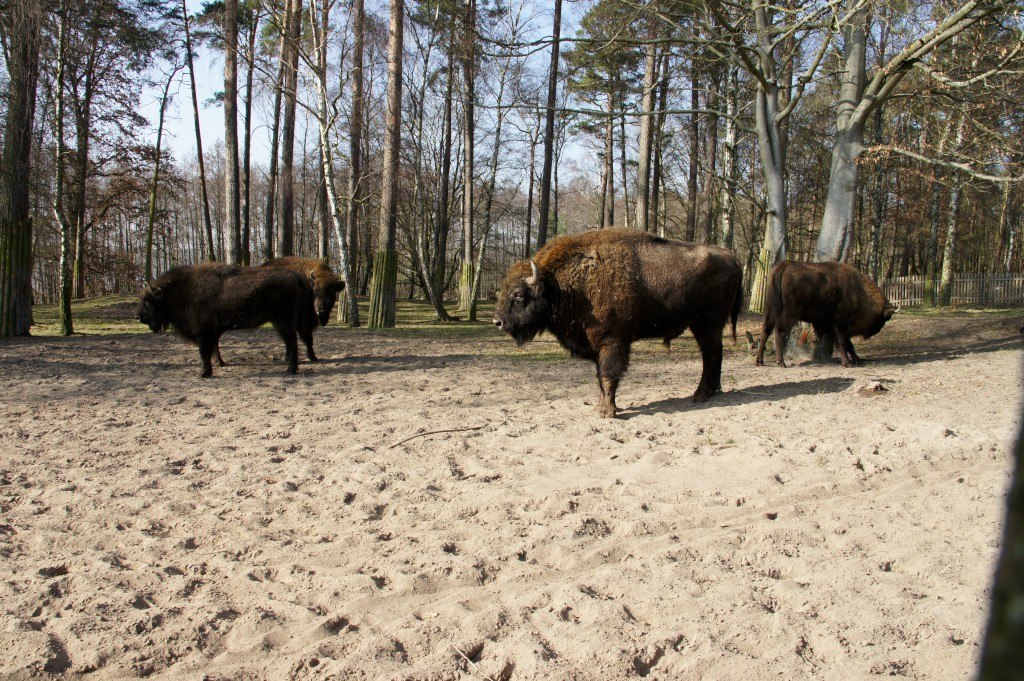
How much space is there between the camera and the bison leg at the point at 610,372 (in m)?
7.91

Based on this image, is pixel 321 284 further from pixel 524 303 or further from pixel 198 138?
pixel 198 138

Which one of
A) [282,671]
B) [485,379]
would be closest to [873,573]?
[282,671]

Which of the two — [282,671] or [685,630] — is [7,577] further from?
[685,630]

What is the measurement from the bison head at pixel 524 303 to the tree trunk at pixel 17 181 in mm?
11789

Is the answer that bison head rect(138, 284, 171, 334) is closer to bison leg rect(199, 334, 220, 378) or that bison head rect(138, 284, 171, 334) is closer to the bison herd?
bison leg rect(199, 334, 220, 378)

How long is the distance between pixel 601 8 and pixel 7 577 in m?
16.4

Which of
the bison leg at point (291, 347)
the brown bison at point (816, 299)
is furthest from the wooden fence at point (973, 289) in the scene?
the bison leg at point (291, 347)

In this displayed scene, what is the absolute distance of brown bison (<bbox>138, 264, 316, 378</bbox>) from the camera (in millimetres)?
10719

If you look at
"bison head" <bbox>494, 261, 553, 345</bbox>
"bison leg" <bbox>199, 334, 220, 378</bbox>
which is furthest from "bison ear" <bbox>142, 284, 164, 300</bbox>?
"bison head" <bbox>494, 261, 553, 345</bbox>

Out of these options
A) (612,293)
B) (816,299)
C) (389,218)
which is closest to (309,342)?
(612,293)

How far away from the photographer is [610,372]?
7.97 meters

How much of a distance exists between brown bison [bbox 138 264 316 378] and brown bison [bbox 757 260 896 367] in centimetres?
832

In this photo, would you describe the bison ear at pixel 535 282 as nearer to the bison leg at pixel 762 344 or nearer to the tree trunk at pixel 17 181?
the bison leg at pixel 762 344

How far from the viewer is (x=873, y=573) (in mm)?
3996
